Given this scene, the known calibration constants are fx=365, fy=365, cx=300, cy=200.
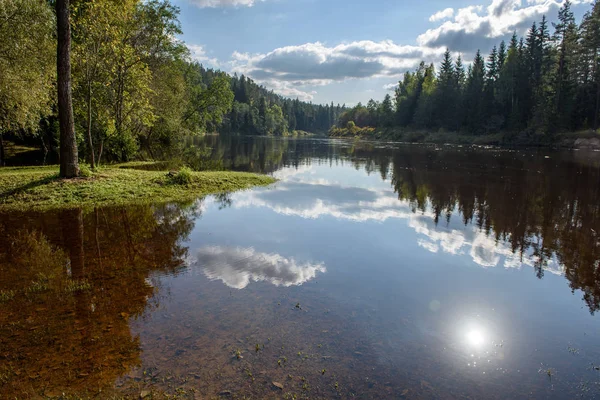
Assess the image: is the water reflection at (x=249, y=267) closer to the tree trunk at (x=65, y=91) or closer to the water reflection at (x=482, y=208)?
the water reflection at (x=482, y=208)

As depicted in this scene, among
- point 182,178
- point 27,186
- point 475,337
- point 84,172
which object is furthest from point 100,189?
point 475,337

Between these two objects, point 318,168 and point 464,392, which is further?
point 318,168

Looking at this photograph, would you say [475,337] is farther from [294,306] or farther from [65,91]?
[65,91]

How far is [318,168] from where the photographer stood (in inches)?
1309

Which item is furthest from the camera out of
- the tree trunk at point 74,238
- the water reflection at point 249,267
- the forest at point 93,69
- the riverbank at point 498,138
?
the riverbank at point 498,138

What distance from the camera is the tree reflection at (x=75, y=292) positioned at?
4836 mm

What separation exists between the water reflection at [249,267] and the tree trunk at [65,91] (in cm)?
974

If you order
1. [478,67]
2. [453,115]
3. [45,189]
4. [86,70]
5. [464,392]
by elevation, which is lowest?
[464,392]

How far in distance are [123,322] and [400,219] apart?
1112cm

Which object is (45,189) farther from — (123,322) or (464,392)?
(464,392)

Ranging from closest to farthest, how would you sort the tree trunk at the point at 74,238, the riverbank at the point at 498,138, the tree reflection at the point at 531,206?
1. the tree trunk at the point at 74,238
2. the tree reflection at the point at 531,206
3. the riverbank at the point at 498,138

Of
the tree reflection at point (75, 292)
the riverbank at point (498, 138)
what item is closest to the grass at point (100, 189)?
the tree reflection at point (75, 292)

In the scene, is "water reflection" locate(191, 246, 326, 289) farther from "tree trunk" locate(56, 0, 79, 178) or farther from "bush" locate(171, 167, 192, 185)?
"tree trunk" locate(56, 0, 79, 178)

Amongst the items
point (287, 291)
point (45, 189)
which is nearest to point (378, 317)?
point (287, 291)
